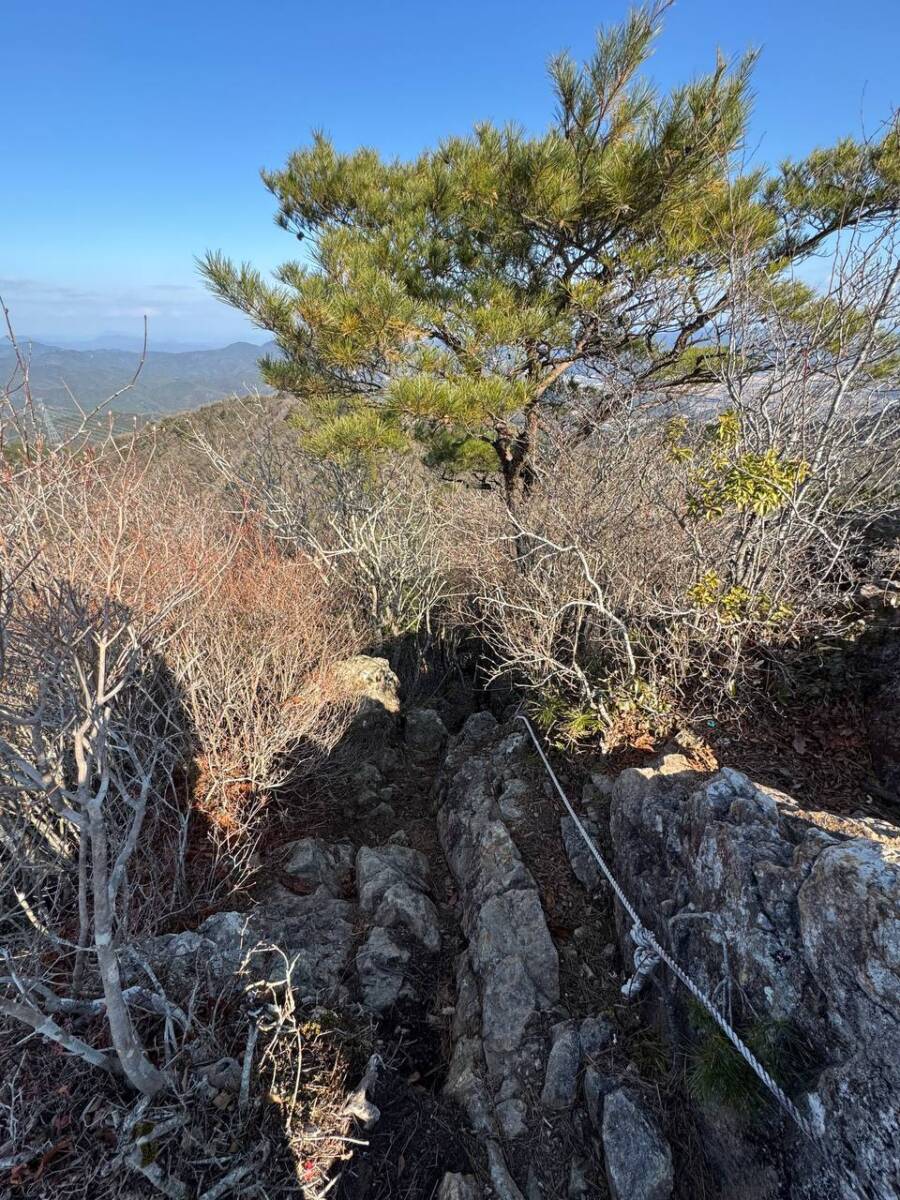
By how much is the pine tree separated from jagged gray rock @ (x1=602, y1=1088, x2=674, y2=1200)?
452cm

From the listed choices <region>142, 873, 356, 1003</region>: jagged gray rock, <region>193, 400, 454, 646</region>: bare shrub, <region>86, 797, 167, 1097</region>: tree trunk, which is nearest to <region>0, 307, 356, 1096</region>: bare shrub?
<region>86, 797, 167, 1097</region>: tree trunk

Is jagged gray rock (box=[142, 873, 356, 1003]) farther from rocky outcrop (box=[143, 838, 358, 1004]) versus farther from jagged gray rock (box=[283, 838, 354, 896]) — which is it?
jagged gray rock (box=[283, 838, 354, 896])

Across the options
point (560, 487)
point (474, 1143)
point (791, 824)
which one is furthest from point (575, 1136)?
point (560, 487)

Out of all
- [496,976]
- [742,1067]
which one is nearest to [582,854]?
[496,976]

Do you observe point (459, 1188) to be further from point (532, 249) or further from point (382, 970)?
point (532, 249)

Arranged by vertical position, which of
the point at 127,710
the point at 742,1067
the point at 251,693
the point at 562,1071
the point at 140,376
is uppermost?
the point at 140,376

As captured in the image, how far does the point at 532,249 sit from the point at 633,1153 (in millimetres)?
6577

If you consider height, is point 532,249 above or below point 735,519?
above

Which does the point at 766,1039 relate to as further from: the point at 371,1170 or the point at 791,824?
the point at 371,1170

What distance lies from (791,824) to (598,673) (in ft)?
7.35

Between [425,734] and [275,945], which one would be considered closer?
[275,945]

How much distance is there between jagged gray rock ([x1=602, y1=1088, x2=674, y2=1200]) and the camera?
85.7 inches

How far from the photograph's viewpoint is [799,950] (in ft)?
6.81

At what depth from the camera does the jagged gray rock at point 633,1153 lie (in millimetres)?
2176
